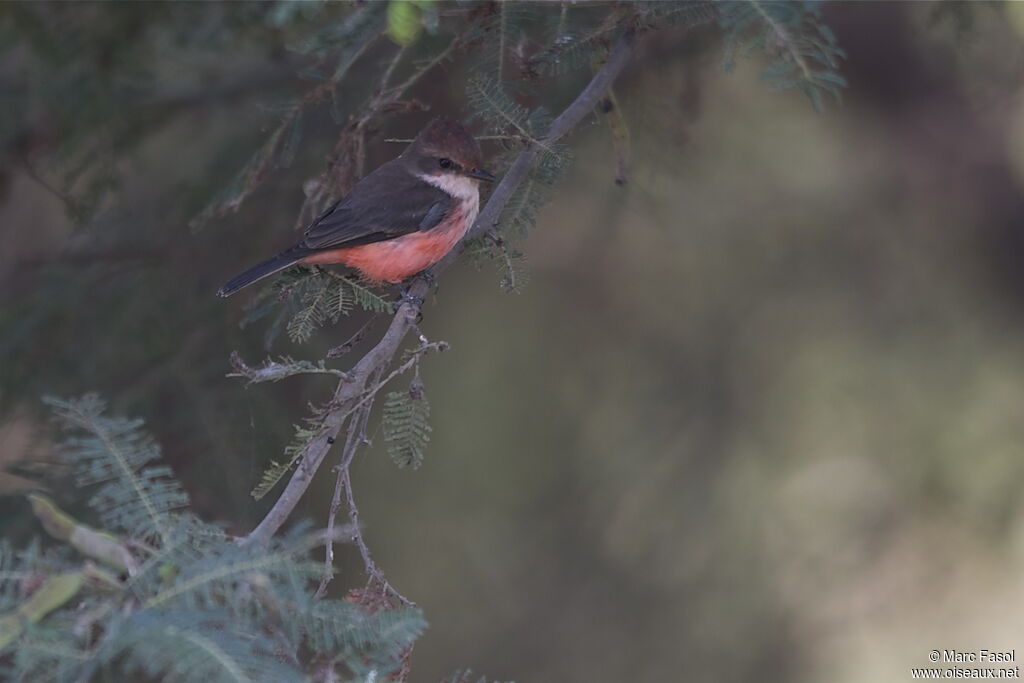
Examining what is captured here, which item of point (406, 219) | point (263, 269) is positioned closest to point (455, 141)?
point (406, 219)

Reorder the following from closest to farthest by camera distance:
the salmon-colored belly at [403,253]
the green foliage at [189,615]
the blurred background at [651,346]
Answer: the green foliage at [189,615] < the salmon-colored belly at [403,253] < the blurred background at [651,346]

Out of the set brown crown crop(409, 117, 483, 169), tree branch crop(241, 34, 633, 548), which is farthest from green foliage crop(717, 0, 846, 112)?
brown crown crop(409, 117, 483, 169)

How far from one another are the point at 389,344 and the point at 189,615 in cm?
112

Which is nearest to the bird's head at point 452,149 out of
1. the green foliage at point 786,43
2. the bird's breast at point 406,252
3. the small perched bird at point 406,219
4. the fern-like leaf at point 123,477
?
the small perched bird at point 406,219

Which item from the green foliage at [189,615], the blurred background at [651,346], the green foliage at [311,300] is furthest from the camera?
the blurred background at [651,346]

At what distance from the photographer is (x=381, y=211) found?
4.49 meters

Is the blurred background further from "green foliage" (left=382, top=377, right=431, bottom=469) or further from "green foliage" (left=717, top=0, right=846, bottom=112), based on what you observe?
"green foliage" (left=717, top=0, right=846, bottom=112)

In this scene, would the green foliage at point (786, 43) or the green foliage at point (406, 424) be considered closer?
the green foliage at point (786, 43)

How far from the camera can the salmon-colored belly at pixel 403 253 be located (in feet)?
14.1

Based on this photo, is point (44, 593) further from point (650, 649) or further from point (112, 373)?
point (650, 649)

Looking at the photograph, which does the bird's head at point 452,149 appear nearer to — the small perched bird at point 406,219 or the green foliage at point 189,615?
the small perched bird at point 406,219

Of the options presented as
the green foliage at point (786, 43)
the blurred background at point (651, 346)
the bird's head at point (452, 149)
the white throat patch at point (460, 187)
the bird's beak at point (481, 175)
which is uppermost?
the green foliage at point (786, 43)

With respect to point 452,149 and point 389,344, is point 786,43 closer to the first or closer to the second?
point 389,344

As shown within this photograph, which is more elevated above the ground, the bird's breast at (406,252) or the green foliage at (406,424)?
the bird's breast at (406,252)
